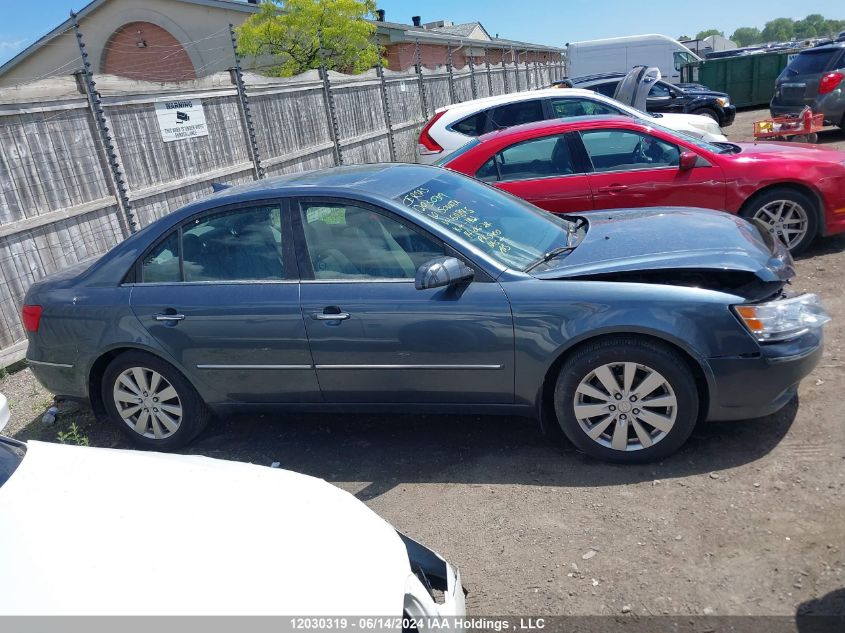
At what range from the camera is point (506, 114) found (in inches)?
407

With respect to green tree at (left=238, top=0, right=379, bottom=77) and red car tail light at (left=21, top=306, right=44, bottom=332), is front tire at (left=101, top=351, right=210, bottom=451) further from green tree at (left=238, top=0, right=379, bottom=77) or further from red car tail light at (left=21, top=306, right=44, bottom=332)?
green tree at (left=238, top=0, right=379, bottom=77)

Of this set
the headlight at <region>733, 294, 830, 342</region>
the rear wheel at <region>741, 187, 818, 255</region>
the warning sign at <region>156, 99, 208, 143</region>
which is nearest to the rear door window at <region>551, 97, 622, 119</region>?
the rear wheel at <region>741, 187, 818, 255</region>

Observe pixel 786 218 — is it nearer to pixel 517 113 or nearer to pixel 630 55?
pixel 517 113

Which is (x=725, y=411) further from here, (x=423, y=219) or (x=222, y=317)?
(x=222, y=317)

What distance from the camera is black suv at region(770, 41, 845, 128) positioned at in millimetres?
14227

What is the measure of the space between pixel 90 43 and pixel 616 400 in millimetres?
31888

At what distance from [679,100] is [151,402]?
16040 millimetres

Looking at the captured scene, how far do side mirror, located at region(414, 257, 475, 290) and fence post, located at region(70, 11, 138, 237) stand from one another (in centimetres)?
551

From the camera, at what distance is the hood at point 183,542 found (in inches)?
74.0

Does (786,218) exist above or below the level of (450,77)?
below

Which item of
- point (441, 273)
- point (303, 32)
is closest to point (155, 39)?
point (303, 32)

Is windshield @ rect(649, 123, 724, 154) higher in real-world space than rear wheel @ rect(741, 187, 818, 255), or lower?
higher

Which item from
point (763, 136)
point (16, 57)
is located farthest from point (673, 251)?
point (16, 57)

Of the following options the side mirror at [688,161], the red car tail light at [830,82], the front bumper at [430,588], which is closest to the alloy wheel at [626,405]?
the front bumper at [430,588]
